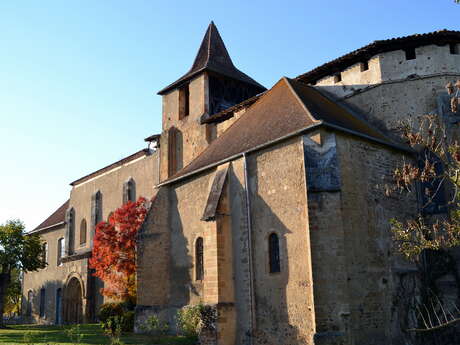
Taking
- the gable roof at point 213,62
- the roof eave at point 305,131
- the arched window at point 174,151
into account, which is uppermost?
the gable roof at point 213,62

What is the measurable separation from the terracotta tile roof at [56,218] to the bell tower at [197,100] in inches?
587

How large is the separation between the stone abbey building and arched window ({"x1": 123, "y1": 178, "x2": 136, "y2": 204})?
8327mm

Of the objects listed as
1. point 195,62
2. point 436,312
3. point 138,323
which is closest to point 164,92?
point 195,62

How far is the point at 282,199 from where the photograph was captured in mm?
14773

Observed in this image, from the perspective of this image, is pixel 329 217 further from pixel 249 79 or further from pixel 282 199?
pixel 249 79

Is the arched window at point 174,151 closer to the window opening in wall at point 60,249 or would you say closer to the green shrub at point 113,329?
the green shrub at point 113,329

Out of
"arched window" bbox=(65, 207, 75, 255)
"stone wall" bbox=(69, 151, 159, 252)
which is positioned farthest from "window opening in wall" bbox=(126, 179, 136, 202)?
"arched window" bbox=(65, 207, 75, 255)

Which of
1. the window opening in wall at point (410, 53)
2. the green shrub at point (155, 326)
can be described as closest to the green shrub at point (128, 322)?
the green shrub at point (155, 326)

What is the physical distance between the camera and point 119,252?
2219cm

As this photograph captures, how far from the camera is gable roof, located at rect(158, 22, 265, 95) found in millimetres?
24598

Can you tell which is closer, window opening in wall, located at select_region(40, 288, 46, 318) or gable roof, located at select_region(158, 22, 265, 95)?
gable roof, located at select_region(158, 22, 265, 95)

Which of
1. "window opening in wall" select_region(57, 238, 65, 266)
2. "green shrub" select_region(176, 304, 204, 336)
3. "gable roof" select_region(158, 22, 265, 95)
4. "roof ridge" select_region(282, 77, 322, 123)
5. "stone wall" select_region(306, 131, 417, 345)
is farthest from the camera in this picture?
"window opening in wall" select_region(57, 238, 65, 266)

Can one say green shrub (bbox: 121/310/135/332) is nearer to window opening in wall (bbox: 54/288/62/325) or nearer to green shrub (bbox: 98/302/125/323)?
green shrub (bbox: 98/302/125/323)

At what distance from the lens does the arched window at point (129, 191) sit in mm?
27938
